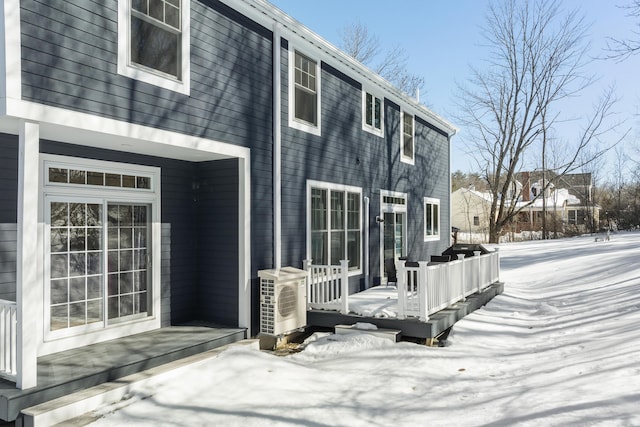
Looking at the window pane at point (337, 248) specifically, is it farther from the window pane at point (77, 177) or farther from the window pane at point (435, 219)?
the window pane at point (435, 219)

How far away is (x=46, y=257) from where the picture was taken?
15.8ft

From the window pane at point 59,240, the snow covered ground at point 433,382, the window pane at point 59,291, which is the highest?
the window pane at point 59,240

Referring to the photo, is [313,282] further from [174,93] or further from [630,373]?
[630,373]

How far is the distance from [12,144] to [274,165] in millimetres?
3463

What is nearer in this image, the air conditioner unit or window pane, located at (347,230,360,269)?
the air conditioner unit

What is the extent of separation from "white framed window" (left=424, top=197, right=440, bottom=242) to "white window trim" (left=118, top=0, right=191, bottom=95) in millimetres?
9442

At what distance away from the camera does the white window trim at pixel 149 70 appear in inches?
188

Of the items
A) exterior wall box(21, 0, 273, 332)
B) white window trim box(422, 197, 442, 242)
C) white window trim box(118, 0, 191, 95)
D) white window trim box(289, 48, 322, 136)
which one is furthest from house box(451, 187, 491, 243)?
white window trim box(118, 0, 191, 95)

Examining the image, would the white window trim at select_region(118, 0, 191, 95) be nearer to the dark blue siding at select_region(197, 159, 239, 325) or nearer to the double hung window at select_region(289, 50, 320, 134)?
the dark blue siding at select_region(197, 159, 239, 325)

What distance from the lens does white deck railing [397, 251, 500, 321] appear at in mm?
6215

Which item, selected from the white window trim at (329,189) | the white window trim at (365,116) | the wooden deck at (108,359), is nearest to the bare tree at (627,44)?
the white window trim at (365,116)

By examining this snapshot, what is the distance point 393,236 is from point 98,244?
24.6 feet

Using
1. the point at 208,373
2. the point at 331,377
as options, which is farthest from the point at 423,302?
the point at 208,373

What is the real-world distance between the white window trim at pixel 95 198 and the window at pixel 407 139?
745cm
